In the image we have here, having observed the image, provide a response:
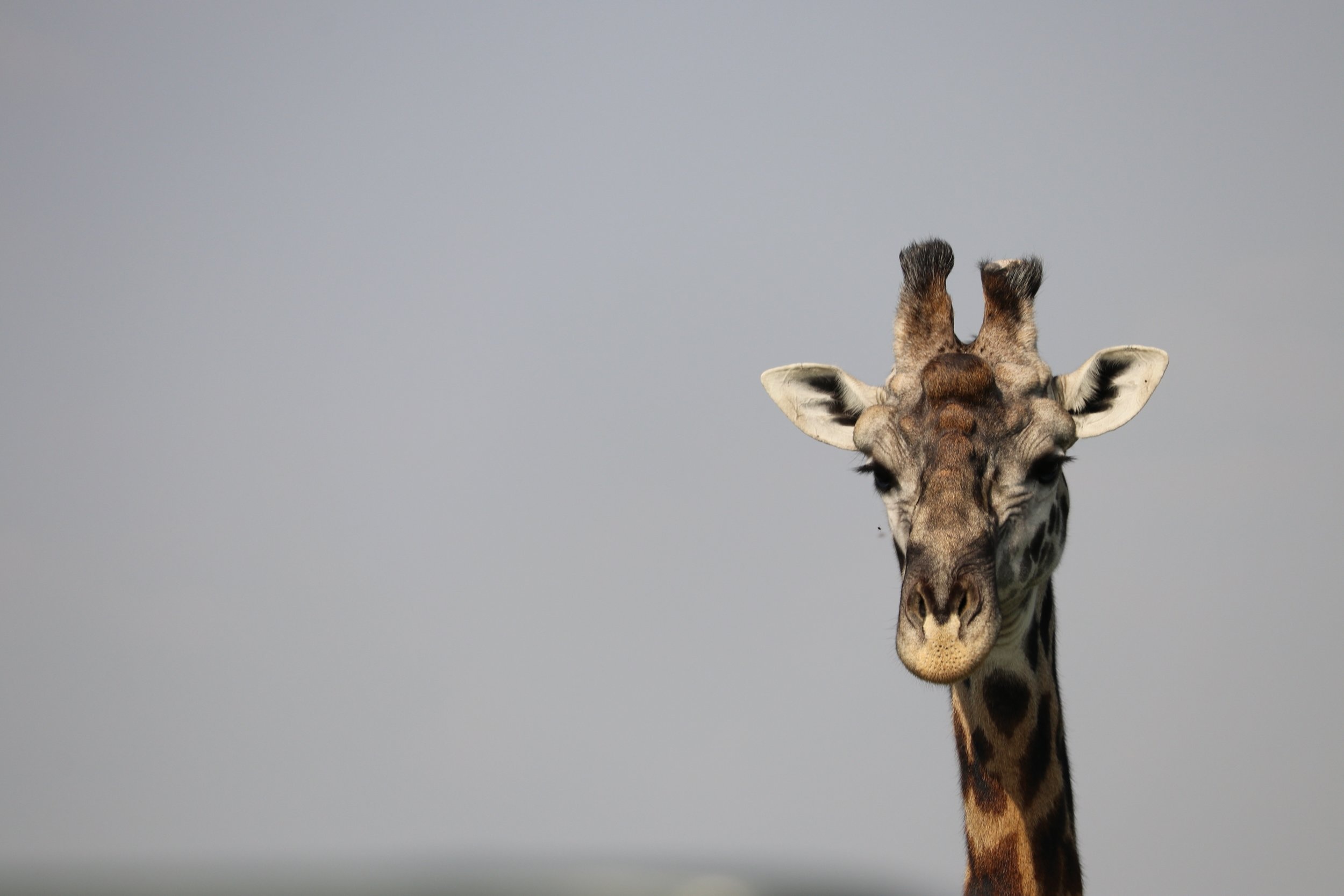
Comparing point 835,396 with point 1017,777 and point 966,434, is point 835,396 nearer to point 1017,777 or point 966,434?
Result: point 966,434

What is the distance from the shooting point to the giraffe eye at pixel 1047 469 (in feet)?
28.1

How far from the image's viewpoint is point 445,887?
121125 mm

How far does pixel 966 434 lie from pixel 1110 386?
1461 millimetres

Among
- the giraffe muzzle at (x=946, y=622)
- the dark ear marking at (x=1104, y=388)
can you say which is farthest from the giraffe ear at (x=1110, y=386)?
the giraffe muzzle at (x=946, y=622)

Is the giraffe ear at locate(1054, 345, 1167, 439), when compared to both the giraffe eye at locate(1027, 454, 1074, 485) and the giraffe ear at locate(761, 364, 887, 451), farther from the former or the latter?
the giraffe ear at locate(761, 364, 887, 451)

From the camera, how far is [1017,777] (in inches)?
326

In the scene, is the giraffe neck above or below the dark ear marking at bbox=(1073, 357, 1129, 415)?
below

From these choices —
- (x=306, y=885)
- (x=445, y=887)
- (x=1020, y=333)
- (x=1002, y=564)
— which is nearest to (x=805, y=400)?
(x=1020, y=333)

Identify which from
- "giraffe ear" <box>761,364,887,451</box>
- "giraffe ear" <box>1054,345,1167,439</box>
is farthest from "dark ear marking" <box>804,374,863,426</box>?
"giraffe ear" <box>1054,345,1167,439</box>

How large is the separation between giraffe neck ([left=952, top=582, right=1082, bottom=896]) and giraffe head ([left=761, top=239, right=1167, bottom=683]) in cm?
26

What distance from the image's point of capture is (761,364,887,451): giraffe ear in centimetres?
978

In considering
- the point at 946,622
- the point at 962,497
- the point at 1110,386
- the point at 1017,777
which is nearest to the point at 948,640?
the point at 946,622

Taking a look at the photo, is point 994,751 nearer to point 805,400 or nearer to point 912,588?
point 912,588

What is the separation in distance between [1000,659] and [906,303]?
2.78 meters
